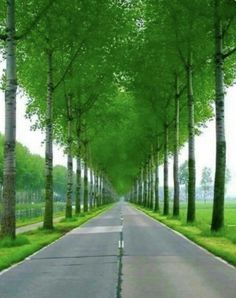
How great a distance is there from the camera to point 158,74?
4434cm

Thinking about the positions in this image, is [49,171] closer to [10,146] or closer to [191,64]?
[10,146]

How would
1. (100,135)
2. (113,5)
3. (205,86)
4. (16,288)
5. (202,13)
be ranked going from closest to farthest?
(16,288)
(202,13)
(113,5)
(205,86)
(100,135)

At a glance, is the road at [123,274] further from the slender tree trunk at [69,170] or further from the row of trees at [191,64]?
the slender tree trunk at [69,170]

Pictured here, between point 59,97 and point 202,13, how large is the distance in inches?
818

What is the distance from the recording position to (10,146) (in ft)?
72.8

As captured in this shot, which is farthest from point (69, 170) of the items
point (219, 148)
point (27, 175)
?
point (27, 175)

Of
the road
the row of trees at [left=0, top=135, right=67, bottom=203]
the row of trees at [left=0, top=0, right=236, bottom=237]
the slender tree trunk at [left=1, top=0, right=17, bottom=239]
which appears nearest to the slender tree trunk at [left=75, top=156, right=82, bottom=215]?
the row of trees at [left=0, top=0, right=236, bottom=237]

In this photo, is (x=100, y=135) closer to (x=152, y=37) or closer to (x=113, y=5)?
(x=152, y=37)

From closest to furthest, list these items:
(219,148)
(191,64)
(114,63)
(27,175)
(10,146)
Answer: (10,146) → (219,148) → (191,64) → (114,63) → (27,175)

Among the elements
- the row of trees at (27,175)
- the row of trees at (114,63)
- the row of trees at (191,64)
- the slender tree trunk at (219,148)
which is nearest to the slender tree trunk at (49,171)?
the row of trees at (114,63)

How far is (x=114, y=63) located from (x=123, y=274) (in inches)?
1155

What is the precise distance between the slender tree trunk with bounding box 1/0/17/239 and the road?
234 cm

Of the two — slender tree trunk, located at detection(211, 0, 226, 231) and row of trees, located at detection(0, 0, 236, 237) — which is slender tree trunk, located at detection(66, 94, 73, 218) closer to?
row of trees, located at detection(0, 0, 236, 237)

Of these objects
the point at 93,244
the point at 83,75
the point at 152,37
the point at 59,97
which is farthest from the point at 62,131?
the point at 93,244
